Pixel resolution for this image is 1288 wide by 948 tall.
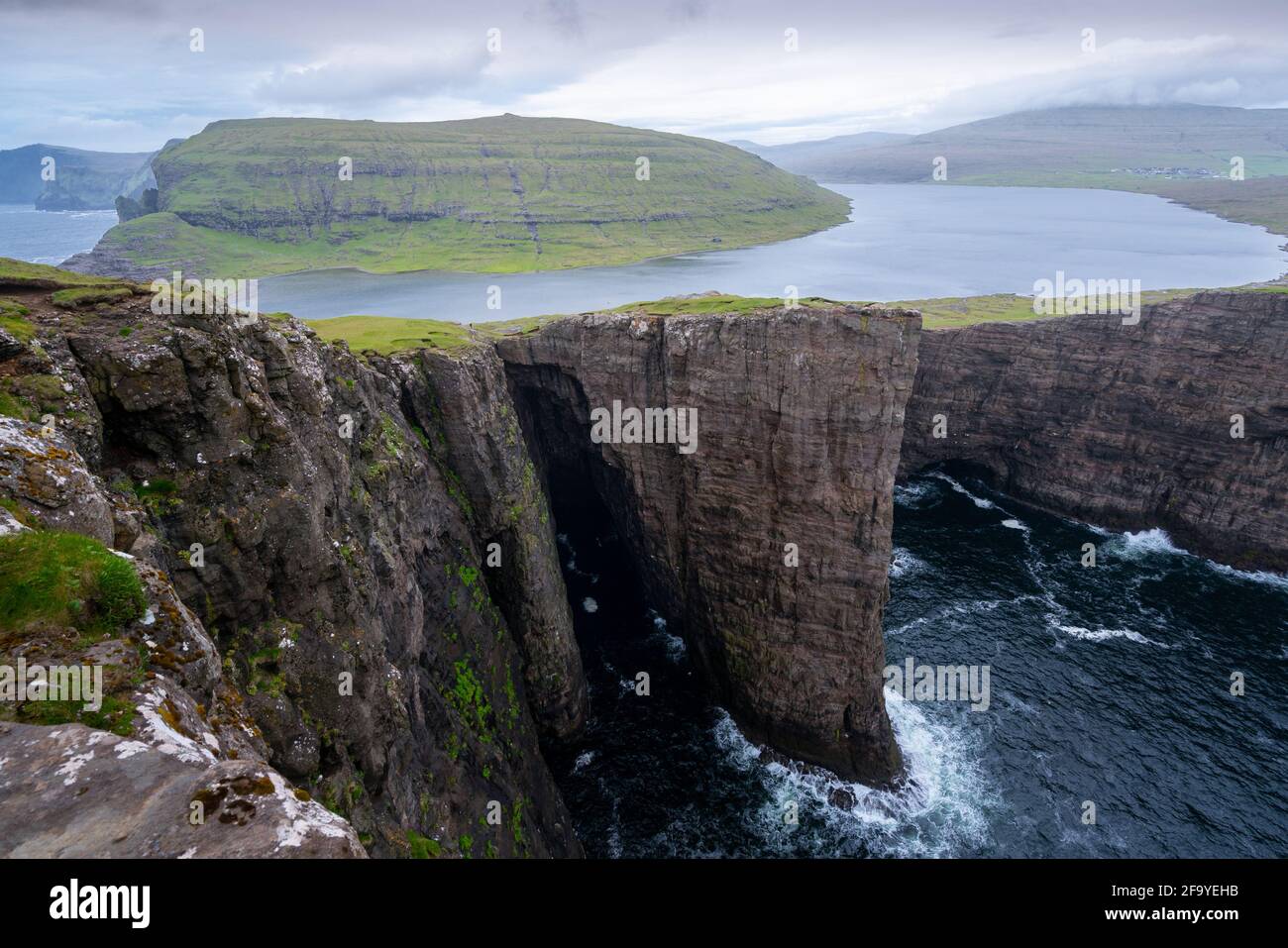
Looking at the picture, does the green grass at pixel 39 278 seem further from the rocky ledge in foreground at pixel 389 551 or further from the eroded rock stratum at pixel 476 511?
the eroded rock stratum at pixel 476 511

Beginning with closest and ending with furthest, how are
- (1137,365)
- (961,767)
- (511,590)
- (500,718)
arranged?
(500,718), (511,590), (961,767), (1137,365)

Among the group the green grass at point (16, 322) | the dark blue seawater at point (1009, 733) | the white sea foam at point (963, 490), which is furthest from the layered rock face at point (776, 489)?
the white sea foam at point (963, 490)

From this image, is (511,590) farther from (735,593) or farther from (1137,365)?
(1137,365)

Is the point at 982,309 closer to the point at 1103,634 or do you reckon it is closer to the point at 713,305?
the point at 1103,634

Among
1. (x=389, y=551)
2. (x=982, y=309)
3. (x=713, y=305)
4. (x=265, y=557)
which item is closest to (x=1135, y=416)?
(x=982, y=309)

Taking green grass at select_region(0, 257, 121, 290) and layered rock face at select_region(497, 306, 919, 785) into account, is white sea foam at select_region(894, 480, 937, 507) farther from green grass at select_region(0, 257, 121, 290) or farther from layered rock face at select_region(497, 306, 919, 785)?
green grass at select_region(0, 257, 121, 290)

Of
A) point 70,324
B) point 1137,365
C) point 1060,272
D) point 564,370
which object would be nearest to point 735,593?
point 564,370
